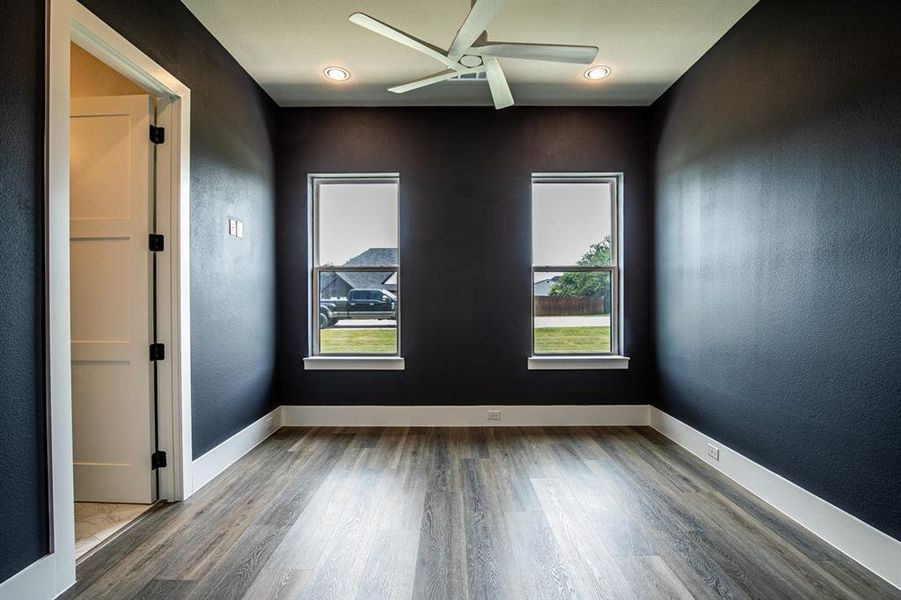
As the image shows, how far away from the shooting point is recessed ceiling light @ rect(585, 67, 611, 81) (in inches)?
124

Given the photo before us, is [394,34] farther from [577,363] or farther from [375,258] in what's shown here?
[577,363]

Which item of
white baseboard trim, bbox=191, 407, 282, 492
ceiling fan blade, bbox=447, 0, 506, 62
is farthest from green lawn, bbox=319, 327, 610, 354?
ceiling fan blade, bbox=447, 0, 506, 62

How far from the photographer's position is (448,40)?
2.74 m

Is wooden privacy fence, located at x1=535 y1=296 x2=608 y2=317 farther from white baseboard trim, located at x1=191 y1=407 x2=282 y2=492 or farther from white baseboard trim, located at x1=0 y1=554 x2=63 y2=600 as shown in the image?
white baseboard trim, located at x1=0 y1=554 x2=63 y2=600

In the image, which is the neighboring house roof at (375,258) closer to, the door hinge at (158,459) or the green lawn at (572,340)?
the green lawn at (572,340)

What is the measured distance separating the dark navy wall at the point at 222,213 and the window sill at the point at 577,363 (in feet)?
7.78

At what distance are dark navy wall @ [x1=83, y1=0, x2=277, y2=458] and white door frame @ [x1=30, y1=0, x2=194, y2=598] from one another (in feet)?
0.34

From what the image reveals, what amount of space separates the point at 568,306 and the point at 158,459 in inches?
129

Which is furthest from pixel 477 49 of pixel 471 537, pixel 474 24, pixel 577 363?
pixel 577 363

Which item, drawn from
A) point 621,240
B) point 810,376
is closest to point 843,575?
point 810,376

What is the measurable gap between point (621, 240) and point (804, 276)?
177 cm

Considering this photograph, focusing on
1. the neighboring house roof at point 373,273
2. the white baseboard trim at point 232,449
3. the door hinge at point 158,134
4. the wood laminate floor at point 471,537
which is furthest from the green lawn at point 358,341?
the door hinge at point 158,134

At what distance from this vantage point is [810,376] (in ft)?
6.88

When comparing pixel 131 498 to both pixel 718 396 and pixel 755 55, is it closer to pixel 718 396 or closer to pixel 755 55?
pixel 718 396
